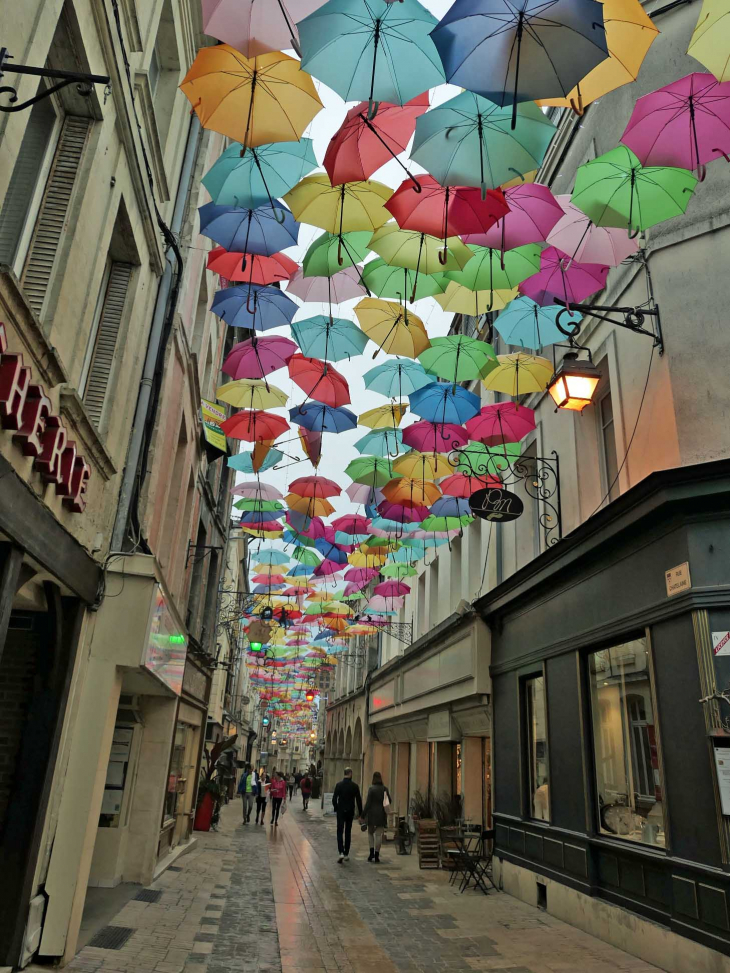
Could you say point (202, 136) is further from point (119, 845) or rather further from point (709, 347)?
point (119, 845)

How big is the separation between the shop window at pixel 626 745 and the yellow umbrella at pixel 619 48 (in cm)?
565

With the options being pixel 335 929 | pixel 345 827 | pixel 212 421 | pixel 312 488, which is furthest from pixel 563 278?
pixel 345 827

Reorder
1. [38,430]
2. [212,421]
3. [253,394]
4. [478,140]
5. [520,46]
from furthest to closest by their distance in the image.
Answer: [212,421] < [253,394] < [478,140] < [38,430] < [520,46]

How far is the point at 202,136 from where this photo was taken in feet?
42.6

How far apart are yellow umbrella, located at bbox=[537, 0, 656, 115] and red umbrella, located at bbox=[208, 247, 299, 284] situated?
3.38 metres

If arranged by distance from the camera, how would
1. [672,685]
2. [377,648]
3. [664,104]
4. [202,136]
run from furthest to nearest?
[377,648], [202,136], [672,685], [664,104]

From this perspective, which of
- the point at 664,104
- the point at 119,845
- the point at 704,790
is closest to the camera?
the point at 664,104

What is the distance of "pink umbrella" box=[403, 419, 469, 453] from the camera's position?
11.0m

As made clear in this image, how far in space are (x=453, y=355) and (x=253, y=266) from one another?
2.97m

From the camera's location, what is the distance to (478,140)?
18.7 ft

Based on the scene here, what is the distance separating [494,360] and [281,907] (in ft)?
26.9

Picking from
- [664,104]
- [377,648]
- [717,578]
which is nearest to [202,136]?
[664,104]

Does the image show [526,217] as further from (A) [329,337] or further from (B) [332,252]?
(A) [329,337]

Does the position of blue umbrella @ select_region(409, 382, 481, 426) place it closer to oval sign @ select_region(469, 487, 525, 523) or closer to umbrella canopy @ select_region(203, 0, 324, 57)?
oval sign @ select_region(469, 487, 525, 523)
